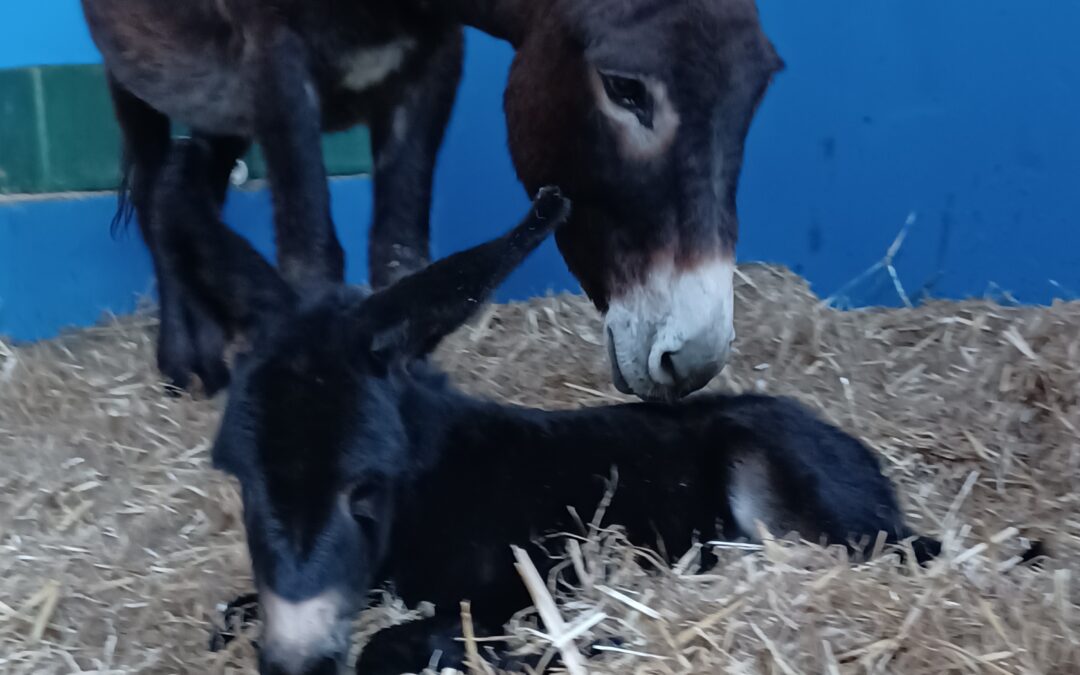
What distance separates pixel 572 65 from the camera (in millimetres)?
1989

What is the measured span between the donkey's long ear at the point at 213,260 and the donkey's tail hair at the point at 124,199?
4.91 ft

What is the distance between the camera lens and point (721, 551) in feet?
6.06

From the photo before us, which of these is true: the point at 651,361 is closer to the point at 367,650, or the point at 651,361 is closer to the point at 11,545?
the point at 367,650

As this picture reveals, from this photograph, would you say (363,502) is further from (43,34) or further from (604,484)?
(43,34)

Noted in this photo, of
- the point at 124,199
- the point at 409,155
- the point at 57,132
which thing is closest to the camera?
the point at 409,155

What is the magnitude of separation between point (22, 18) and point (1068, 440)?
3.13 metres

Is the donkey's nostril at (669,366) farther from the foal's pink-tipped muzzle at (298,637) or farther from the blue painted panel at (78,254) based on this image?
the blue painted panel at (78,254)

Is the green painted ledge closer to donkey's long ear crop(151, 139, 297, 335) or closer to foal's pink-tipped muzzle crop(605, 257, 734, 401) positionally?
donkey's long ear crop(151, 139, 297, 335)

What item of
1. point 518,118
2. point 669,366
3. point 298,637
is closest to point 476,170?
point 518,118

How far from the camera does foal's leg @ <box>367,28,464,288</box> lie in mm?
2523

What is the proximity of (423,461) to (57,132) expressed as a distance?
86.6 inches

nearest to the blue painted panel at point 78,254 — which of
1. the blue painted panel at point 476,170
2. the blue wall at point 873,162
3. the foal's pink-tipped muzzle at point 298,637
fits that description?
the blue wall at point 873,162

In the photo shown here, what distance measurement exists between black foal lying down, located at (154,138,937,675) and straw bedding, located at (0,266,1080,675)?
0.34 ft

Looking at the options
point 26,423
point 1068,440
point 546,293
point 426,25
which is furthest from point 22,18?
point 1068,440
